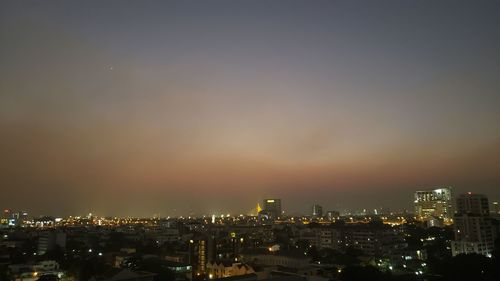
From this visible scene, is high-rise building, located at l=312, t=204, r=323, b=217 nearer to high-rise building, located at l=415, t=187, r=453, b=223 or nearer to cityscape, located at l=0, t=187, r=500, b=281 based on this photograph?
high-rise building, located at l=415, t=187, r=453, b=223

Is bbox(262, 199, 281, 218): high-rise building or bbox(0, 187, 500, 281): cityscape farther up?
bbox(262, 199, 281, 218): high-rise building

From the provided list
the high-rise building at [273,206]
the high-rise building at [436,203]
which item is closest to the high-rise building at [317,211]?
the high-rise building at [273,206]

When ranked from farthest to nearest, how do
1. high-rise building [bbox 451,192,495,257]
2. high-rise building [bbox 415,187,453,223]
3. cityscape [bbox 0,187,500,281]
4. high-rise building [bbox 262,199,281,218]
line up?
high-rise building [bbox 262,199,281,218] < high-rise building [bbox 415,187,453,223] < high-rise building [bbox 451,192,495,257] < cityscape [bbox 0,187,500,281]

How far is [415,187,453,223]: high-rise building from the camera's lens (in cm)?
7662

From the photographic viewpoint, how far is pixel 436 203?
78750 mm

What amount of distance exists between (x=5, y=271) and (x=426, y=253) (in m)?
28.8

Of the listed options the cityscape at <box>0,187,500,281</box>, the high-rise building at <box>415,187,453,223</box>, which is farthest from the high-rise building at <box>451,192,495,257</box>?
the high-rise building at <box>415,187,453,223</box>

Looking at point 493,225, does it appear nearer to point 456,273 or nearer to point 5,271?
point 456,273

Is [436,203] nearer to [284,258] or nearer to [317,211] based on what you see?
[317,211]

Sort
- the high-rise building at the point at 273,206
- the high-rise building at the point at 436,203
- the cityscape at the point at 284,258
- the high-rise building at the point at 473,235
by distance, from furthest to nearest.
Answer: the high-rise building at the point at 273,206 < the high-rise building at the point at 436,203 < the high-rise building at the point at 473,235 < the cityscape at the point at 284,258

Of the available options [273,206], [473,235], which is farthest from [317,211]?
[473,235]

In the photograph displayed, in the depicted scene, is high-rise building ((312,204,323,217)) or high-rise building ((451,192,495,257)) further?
high-rise building ((312,204,323,217))

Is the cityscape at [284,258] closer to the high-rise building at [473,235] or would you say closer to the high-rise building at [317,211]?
the high-rise building at [473,235]

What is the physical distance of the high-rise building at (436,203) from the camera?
3017 inches
